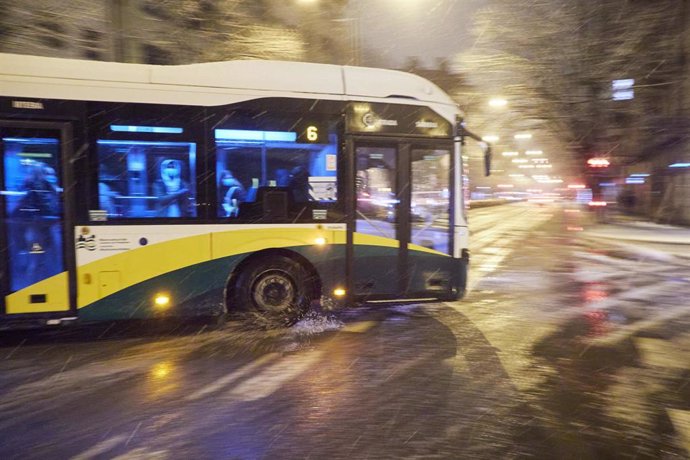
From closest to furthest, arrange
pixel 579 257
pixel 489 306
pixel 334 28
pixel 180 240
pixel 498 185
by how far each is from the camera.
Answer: pixel 180 240 < pixel 489 306 < pixel 579 257 < pixel 334 28 < pixel 498 185

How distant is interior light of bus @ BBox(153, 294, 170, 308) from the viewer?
6.69m

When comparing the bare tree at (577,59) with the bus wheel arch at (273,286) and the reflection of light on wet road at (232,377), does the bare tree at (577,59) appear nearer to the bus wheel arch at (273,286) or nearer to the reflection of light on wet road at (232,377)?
the bus wheel arch at (273,286)

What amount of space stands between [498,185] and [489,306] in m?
82.4

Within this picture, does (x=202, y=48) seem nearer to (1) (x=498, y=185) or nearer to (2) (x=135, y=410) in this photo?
(2) (x=135, y=410)

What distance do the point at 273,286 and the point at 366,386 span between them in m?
2.50

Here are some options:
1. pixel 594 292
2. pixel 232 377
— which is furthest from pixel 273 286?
pixel 594 292

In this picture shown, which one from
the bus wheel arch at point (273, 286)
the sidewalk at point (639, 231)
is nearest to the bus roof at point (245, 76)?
the bus wheel arch at point (273, 286)

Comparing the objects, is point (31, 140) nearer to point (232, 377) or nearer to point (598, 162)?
point (232, 377)

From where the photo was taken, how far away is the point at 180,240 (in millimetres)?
6691

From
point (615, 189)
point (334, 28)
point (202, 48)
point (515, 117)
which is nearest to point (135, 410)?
point (202, 48)

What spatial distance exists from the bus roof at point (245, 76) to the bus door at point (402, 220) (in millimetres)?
754

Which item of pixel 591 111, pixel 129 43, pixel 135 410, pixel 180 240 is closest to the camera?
pixel 135 410

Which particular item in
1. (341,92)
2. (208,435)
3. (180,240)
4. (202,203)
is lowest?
(208,435)

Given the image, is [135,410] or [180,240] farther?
[180,240]
